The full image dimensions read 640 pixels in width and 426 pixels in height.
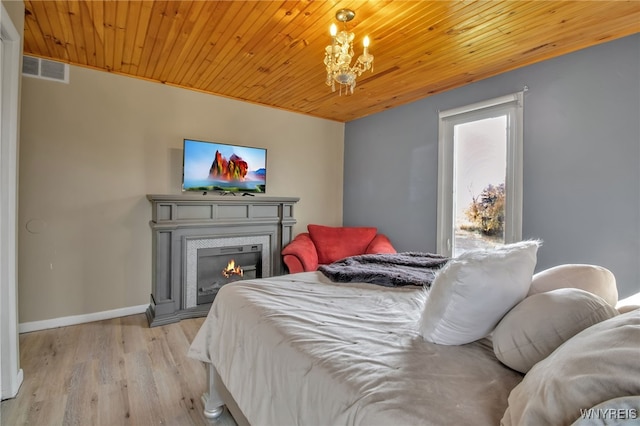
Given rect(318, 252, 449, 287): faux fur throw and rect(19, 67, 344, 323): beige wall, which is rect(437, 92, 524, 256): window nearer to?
rect(318, 252, 449, 287): faux fur throw

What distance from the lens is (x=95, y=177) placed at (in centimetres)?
300

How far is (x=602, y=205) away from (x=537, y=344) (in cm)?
222

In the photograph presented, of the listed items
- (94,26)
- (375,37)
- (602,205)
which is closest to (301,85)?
(375,37)

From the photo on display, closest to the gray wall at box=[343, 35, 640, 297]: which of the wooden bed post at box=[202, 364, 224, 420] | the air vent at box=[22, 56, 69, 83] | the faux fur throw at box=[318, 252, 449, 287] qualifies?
the faux fur throw at box=[318, 252, 449, 287]

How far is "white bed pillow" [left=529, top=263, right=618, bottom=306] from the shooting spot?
1.14 metres

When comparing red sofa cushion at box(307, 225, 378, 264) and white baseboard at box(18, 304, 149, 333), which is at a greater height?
red sofa cushion at box(307, 225, 378, 264)

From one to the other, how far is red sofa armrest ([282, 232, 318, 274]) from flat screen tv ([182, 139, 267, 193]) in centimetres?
90

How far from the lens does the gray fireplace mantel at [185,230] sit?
119 inches

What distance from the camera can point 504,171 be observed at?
296cm

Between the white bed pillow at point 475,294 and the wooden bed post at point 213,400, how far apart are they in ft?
4.09

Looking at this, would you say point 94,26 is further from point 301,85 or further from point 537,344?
point 537,344

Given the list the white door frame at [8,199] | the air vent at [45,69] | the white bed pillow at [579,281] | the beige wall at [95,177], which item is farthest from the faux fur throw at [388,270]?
the air vent at [45,69]

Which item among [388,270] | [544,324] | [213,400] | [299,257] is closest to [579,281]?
[544,324]

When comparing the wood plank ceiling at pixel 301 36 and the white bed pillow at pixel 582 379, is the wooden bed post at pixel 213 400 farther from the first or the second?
the wood plank ceiling at pixel 301 36
